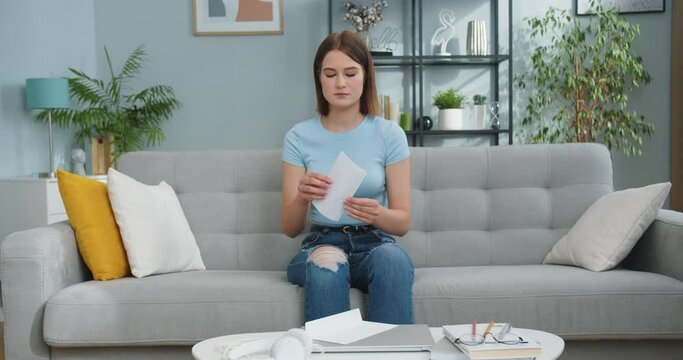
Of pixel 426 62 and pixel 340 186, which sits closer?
pixel 340 186

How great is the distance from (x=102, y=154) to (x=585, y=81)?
3117mm

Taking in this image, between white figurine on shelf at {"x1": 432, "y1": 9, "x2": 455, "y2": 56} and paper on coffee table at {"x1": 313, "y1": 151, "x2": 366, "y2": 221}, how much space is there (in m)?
3.22

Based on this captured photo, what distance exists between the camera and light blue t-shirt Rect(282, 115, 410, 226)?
240cm

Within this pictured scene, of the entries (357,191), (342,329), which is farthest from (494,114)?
(342,329)

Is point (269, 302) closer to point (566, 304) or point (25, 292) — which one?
point (25, 292)

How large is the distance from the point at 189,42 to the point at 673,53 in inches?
126

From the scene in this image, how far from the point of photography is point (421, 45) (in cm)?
502

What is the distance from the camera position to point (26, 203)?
13.3 ft

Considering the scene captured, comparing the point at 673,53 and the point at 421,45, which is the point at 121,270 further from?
the point at 673,53

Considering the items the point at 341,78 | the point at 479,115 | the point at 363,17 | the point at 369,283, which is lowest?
the point at 369,283

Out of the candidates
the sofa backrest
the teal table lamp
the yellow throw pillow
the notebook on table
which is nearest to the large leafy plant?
the teal table lamp

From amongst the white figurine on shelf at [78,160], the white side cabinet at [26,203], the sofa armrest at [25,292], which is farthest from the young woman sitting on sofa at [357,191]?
the white figurine on shelf at [78,160]

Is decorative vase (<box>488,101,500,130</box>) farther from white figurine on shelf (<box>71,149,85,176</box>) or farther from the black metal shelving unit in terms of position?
white figurine on shelf (<box>71,149,85,176</box>)

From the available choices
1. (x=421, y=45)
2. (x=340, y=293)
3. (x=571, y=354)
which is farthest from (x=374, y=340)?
(x=421, y=45)
